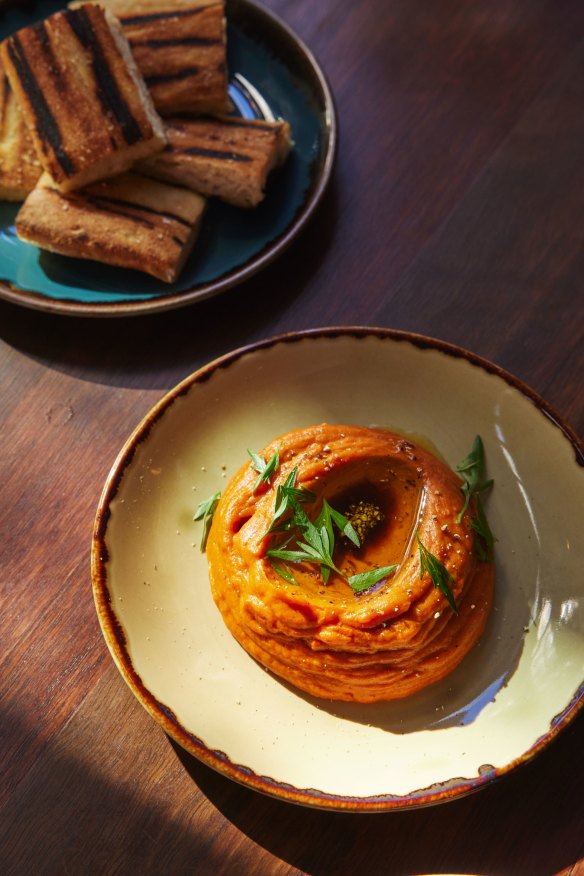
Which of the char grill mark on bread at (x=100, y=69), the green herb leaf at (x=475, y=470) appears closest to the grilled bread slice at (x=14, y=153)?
the char grill mark on bread at (x=100, y=69)

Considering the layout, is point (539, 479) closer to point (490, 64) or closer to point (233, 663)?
point (233, 663)

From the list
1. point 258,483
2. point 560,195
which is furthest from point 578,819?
point 560,195

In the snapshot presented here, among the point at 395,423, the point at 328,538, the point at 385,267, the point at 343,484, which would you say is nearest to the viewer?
the point at 328,538

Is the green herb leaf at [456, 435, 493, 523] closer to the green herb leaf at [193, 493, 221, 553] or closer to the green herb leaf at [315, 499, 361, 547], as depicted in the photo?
the green herb leaf at [315, 499, 361, 547]

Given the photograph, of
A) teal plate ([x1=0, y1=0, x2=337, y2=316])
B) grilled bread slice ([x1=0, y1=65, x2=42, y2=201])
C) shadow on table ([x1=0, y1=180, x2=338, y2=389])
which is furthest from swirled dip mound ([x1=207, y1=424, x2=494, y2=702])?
grilled bread slice ([x1=0, y1=65, x2=42, y2=201])

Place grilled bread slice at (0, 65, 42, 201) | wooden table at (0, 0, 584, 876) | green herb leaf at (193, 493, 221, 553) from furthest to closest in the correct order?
1. grilled bread slice at (0, 65, 42, 201)
2. green herb leaf at (193, 493, 221, 553)
3. wooden table at (0, 0, 584, 876)

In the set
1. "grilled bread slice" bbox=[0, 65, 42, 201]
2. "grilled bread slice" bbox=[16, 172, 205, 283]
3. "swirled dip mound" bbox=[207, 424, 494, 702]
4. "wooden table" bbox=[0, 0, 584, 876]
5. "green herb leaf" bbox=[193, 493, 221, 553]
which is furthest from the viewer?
"grilled bread slice" bbox=[0, 65, 42, 201]
